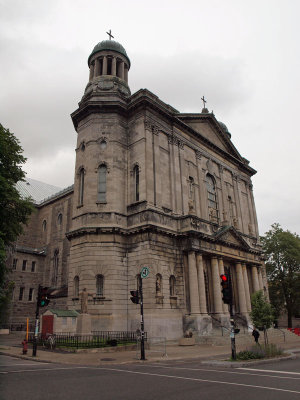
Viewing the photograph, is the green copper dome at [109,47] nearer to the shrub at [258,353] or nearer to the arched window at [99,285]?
the arched window at [99,285]

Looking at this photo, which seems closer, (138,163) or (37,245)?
(138,163)

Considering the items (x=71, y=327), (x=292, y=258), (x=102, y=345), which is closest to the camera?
(x=102, y=345)

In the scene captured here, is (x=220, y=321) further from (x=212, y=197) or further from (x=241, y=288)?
(x=212, y=197)

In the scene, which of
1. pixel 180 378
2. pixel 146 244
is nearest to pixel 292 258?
pixel 146 244

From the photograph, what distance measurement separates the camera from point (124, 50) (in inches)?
1531

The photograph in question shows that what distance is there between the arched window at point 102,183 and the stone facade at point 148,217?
104 mm

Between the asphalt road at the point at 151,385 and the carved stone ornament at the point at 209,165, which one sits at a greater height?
the carved stone ornament at the point at 209,165

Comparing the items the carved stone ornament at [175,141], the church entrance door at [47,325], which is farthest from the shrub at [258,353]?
the carved stone ornament at [175,141]

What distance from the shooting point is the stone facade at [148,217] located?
1075 inches

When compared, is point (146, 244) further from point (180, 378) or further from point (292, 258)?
point (292, 258)

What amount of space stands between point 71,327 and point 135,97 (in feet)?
72.8

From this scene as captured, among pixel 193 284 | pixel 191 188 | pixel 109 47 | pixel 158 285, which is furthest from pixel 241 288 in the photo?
pixel 109 47

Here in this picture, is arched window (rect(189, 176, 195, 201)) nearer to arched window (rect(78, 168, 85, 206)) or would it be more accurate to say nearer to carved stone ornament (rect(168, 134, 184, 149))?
carved stone ornament (rect(168, 134, 184, 149))

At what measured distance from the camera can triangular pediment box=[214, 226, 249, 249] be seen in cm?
3279
